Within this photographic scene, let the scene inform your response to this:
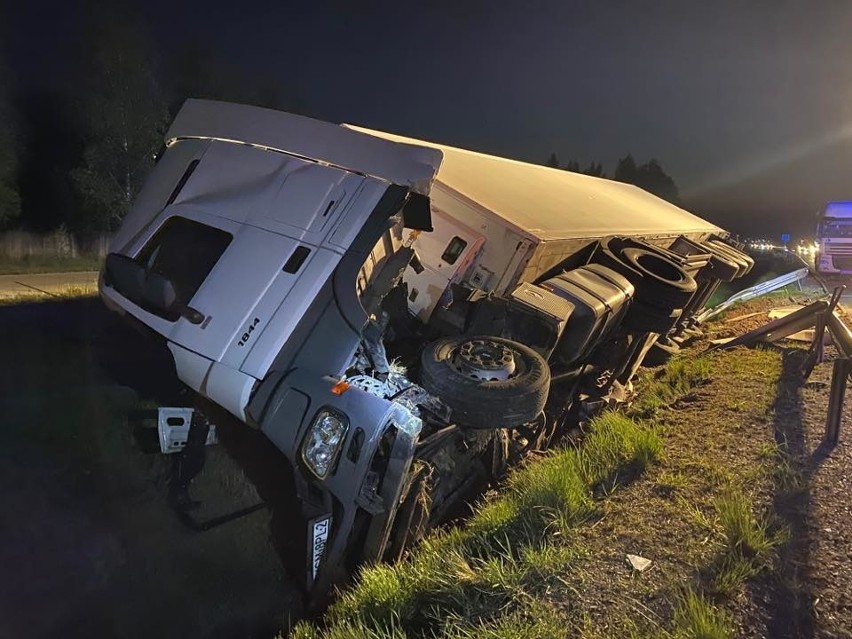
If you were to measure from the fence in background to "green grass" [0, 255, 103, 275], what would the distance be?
23cm

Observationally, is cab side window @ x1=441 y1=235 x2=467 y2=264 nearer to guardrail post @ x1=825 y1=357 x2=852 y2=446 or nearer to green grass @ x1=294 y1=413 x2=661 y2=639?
green grass @ x1=294 y1=413 x2=661 y2=639

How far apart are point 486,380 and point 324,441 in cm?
111

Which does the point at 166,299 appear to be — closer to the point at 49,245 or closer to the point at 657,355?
the point at 657,355

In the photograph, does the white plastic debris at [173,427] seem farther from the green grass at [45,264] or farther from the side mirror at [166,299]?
the green grass at [45,264]

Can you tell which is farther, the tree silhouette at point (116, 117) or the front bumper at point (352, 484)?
the tree silhouette at point (116, 117)

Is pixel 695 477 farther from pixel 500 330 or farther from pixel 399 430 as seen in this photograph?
pixel 399 430

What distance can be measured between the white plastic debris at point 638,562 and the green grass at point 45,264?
12.0 meters

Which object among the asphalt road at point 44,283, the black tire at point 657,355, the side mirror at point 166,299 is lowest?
the asphalt road at point 44,283

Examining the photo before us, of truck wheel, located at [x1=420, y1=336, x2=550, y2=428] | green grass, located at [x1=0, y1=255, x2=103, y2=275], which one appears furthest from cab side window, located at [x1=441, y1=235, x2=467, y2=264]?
green grass, located at [x1=0, y1=255, x2=103, y2=275]

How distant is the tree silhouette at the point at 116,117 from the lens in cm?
1688

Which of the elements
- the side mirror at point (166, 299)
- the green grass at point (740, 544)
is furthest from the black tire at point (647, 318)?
the side mirror at point (166, 299)

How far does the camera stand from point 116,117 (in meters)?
17.2

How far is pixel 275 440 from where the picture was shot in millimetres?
3107

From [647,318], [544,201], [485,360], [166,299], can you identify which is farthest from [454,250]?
[166,299]
